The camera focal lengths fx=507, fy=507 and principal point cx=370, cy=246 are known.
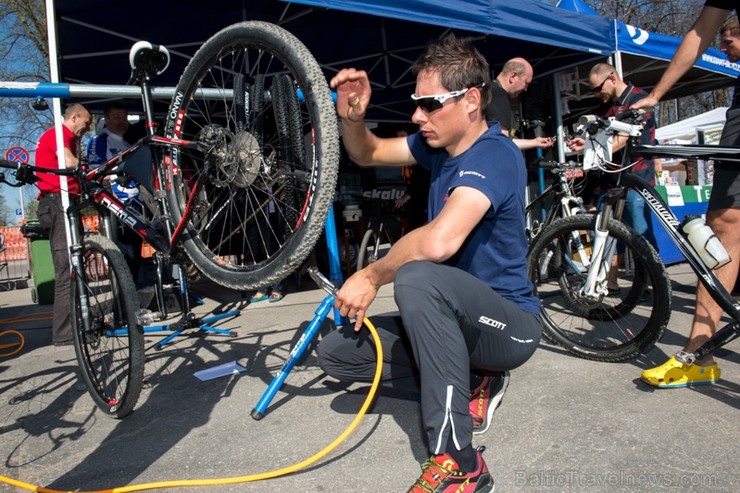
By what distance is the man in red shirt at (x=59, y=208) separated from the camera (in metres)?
4.15

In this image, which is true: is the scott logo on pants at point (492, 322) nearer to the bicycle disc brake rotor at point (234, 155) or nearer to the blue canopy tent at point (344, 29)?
the bicycle disc brake rotor at point (234, 155)

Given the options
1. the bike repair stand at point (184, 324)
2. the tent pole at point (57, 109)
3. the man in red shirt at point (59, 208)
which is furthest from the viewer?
the man in red shirt at point (59, 208)

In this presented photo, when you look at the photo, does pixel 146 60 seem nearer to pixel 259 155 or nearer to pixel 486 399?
pixel 259 155

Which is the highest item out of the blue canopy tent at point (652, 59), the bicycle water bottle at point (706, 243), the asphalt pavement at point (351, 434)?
the blue canopy tent at point (652, 59)

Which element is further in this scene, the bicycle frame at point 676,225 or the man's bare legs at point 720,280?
the man's bare legs at point 720,280

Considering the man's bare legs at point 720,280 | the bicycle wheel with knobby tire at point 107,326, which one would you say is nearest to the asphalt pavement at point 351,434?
the bicycle wheel with knobby tire at point 107,326

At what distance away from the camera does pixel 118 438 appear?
91.0 inches

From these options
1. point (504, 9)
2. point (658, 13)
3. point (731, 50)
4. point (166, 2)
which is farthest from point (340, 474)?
point (658, 13)

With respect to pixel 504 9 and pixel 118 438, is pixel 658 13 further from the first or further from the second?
pixel 118 438

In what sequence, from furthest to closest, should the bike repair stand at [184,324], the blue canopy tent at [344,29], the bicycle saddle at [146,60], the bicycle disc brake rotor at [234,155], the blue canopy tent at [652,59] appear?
the blue canopy tent at [652,59] < the blue canopy tent at [344,29] < the bike repair stand at [184,324] < the bicycle saddle at [146,60] < the bicycle disc brake rotor at [234,155]

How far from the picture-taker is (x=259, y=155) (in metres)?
2.14

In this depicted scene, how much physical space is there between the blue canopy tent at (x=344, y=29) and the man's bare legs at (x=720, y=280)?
2.90 meters

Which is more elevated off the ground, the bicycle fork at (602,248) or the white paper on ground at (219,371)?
the bicycle fork at (602,248)

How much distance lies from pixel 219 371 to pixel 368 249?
142 inches
